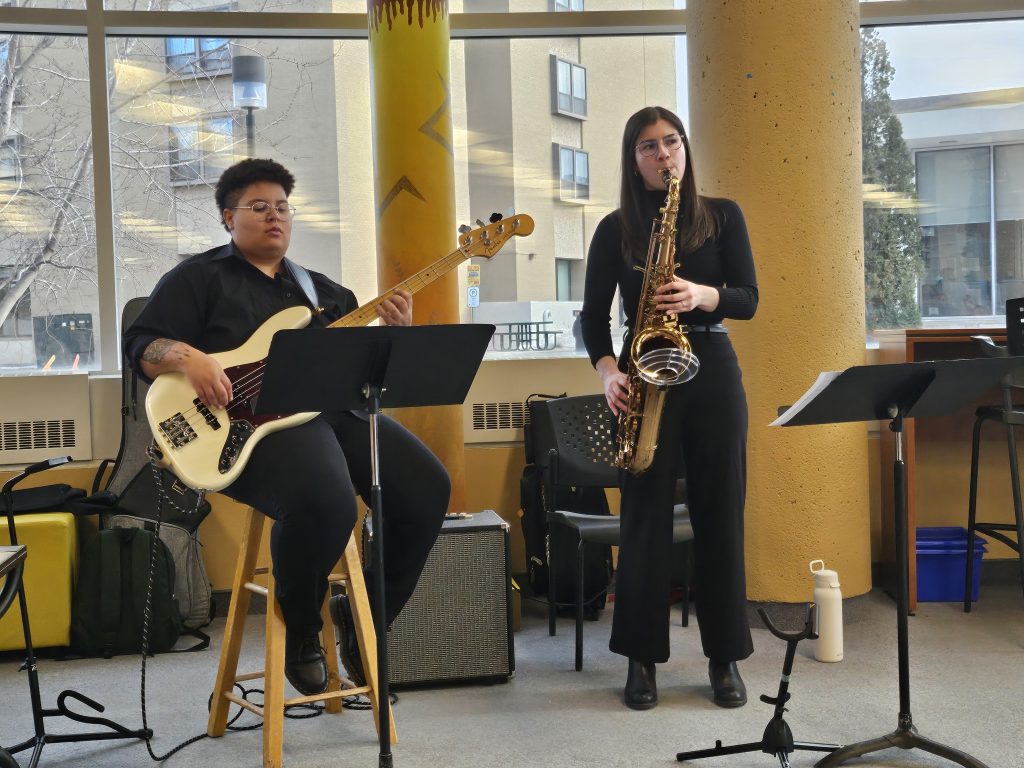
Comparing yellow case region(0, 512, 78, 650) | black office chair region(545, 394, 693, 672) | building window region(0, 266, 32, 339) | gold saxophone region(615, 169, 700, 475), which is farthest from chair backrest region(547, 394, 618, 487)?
building window region(0, 266, 32, 339)

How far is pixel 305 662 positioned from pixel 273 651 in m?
0.10

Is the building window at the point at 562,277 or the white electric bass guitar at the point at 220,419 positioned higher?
the building window at the point at 562,277

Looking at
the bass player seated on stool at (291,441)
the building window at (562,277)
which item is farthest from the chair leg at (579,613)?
the building window at (562,277)

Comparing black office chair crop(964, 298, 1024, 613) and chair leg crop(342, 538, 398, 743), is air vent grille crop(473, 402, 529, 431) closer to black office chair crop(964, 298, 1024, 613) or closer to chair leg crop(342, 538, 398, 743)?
chair leg crop(342, 538, 398, 743)

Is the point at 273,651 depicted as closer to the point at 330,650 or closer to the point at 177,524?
the point at 330,650

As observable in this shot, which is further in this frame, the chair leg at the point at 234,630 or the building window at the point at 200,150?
the building window at the point at 200,150

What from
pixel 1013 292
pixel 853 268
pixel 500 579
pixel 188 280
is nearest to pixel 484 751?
pixel 500 579

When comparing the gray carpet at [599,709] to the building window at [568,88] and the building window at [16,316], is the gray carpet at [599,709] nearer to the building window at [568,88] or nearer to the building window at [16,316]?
the building window at [16,316]

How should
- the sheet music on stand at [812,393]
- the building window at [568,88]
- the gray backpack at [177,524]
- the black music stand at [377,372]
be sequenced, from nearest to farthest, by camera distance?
the black music stand at [377,372] < the sheet music on stand at [812,393] < the gray backpack at [177,524] < the building window at [568,88]

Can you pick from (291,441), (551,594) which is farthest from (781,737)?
(551,594)

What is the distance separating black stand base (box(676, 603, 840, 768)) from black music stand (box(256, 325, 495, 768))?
2.74ft

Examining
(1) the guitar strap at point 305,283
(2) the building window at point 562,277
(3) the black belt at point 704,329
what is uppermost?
(2) the building window at point 562,277

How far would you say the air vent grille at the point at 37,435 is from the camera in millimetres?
4363

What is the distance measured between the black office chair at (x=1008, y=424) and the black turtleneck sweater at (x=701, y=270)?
3.95 feet
